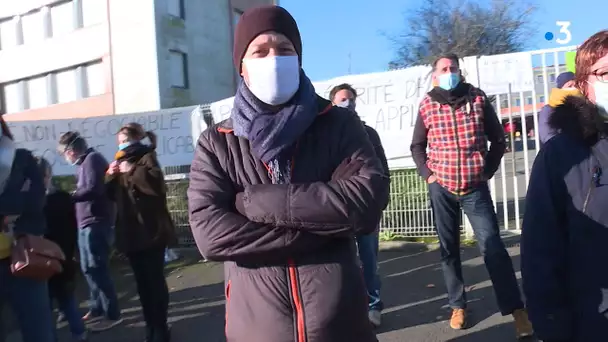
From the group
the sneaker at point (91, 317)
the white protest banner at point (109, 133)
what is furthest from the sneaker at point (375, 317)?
the white protest banner at point (109, 133)

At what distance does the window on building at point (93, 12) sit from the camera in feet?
85.7

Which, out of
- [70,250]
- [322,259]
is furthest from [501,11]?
[322,259]

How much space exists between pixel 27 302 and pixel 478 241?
300 cm

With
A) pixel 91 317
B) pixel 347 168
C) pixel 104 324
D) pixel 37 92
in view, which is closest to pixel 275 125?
pixel 347 168

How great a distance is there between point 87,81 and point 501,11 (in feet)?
61.8

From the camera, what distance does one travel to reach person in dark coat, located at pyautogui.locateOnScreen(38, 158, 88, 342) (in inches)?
194

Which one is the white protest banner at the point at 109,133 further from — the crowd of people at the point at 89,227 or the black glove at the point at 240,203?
the black glove at the point at 240,203

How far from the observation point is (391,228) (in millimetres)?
8359

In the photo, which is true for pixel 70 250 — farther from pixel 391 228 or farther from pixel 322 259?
pixel 391 228

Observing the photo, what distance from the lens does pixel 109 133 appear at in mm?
10094

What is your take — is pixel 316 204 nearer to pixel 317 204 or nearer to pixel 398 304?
pixel 317 204

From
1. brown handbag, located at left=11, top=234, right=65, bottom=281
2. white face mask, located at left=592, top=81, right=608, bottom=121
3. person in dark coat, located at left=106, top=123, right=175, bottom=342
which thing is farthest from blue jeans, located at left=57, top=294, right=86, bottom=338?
white face mask, located at left=592, top=81, right=608, bottom=121

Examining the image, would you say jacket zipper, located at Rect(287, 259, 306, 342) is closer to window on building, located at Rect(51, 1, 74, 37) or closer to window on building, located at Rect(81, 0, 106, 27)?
window on building, located at Rect(81, 0, 106, 27)

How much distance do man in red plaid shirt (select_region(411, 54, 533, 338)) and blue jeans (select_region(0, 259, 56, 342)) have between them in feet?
9.10
